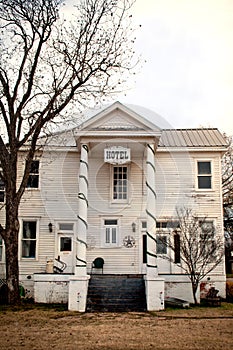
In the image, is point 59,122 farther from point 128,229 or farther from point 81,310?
point 81,310

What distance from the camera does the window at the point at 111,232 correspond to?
1945 centimetres

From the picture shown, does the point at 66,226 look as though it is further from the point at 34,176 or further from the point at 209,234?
the point at 209,234

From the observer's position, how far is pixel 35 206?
1980 cm

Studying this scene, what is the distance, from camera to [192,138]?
826 inches

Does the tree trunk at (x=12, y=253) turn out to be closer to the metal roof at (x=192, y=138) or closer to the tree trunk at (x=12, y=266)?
the tree trunk at (x=12, y=266)

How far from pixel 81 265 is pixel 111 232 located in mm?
3955

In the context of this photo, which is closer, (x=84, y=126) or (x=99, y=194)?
(x=84, y=126)

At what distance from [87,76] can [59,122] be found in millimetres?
2101

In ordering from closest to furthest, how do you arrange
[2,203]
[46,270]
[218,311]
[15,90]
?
[218,311] < [15,90] < [46,270] < [2,203]

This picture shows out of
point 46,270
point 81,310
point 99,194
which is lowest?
point 81,310

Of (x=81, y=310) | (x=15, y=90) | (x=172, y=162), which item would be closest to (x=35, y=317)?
(x=81, y=310)

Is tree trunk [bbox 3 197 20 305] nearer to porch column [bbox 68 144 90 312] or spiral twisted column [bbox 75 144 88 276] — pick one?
porch column [bbox 68 144 90 312]

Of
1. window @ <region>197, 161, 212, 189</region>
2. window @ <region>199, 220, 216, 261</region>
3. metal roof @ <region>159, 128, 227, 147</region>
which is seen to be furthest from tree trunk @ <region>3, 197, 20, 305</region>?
window @ <region>197, 161, 212, 189</region>

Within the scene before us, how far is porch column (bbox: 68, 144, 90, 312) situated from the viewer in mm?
15148
